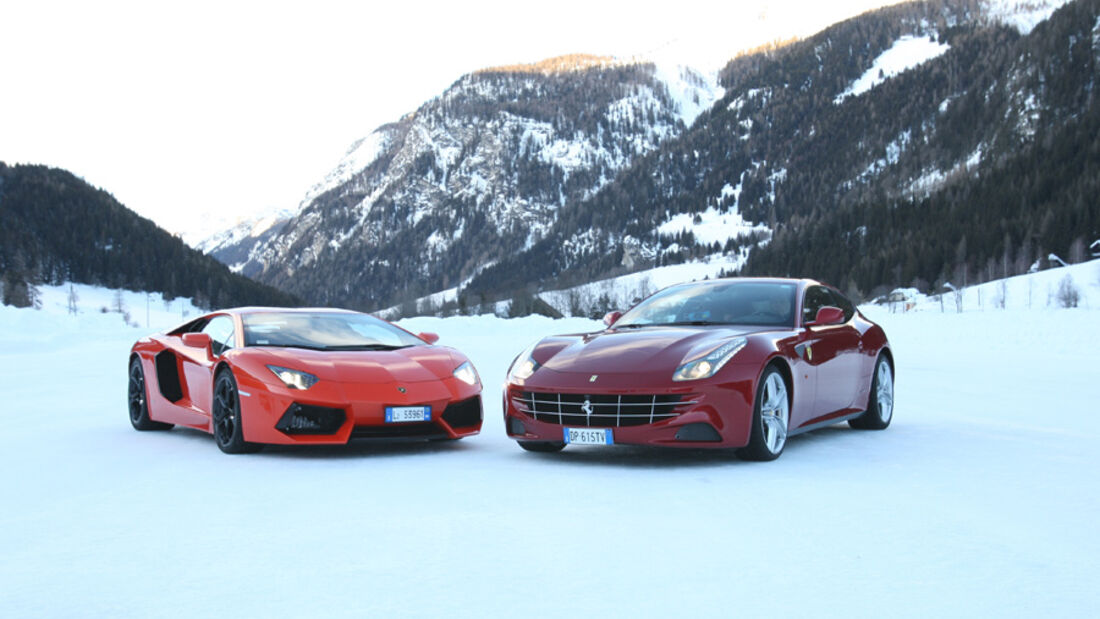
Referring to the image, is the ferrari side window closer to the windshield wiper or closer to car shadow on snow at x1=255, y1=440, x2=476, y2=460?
the windshield wiper

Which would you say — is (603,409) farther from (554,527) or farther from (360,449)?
(360,449)

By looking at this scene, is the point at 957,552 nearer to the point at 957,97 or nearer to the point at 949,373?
the point at 949,373

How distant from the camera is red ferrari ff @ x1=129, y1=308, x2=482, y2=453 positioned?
8055mm

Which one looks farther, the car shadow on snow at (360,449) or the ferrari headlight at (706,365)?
the car shadow on snow at (360,449)

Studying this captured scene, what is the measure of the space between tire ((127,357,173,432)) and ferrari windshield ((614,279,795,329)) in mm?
4704

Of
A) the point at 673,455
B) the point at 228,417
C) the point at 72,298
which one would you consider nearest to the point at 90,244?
the point at 72,298

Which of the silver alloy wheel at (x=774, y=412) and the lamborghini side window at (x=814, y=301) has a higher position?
the lamborghini side window at (x=814, y=301)

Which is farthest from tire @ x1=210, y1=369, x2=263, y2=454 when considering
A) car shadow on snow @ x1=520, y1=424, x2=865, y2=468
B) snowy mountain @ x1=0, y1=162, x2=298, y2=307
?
snowy mountain @ x1=0, y1=162, x2=298, y2=307

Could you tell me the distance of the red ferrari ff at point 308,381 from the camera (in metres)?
8.05

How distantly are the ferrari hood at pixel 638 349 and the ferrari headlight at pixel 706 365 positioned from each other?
5 cm

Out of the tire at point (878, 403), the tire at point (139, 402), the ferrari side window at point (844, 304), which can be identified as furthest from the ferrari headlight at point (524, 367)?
the tire at point (139, 402)

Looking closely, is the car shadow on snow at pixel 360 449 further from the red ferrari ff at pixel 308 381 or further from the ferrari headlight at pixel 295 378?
the ferrari headlight at pixel 295 378

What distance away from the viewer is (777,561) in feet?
15.0

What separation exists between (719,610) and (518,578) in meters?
0.89
